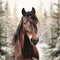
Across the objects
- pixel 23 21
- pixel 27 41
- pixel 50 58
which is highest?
pixel 23 21

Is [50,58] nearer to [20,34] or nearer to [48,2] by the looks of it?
[20,34]

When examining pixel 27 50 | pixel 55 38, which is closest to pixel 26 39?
pixel 27 50

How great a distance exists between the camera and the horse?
8.06ft

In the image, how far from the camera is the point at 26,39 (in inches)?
97.1

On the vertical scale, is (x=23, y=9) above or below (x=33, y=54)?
above

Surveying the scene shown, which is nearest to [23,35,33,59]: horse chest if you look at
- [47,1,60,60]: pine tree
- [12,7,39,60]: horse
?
[12,7,39,60]: horse

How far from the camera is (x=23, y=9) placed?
2.48 m

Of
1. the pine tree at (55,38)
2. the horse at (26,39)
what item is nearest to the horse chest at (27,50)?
the horse at (26,39)

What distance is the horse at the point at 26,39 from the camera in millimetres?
2457

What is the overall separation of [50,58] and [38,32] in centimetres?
27

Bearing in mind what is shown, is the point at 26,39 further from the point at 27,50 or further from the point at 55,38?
the point at 55,38

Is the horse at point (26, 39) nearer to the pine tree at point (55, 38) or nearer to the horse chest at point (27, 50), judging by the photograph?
the horse chest at point (27, 50)

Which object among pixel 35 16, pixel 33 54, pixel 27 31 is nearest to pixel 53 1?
pixel 35 16

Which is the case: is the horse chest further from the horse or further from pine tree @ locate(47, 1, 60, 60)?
pine tree @ locate(47, 1, 60, 60)
